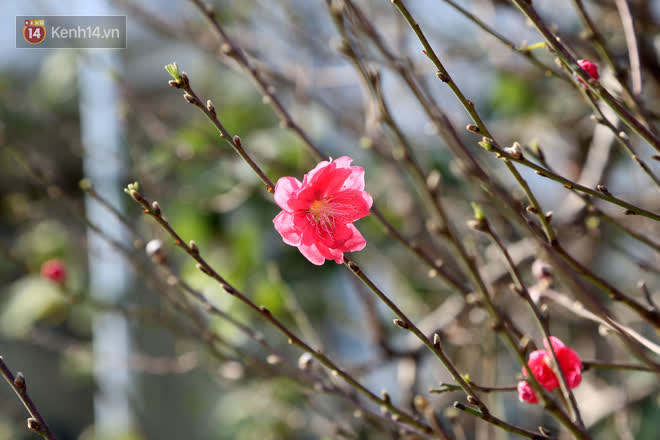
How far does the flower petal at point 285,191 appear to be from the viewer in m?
0.68

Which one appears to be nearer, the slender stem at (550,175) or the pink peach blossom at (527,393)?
the slender stem at (550,175)

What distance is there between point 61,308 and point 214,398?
1224mm

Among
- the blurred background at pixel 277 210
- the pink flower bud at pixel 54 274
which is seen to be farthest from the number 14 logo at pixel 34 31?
the pink flower bud at pixel 54 274

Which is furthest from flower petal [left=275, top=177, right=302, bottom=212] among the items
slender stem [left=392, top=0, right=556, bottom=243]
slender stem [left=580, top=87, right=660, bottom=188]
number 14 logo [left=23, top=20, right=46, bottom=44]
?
number 14 logo [left=23, top=20, right=46, bottom=44]

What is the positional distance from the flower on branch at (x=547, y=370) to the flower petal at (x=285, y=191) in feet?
1.13

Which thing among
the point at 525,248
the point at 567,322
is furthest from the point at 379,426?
the point at 567,322

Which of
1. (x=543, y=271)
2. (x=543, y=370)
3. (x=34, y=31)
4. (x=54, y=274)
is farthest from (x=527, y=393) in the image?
(x=34, y=31)

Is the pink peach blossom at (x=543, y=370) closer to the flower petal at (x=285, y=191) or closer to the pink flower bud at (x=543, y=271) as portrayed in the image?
the pink flower bud at (x=543, y=271)

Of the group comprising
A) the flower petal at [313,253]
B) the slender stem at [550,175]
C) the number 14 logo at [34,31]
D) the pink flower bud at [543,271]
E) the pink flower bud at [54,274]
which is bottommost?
the pink flower bud at [54,274]

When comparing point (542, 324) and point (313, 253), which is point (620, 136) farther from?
point (313, 253)

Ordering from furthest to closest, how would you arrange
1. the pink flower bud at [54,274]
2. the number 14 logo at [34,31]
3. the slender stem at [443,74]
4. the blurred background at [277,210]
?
the number 14 logo at [34,31] < the pink flower bud at [54,274] < the blurred background at [277,210] < the slender stem at [443,74]

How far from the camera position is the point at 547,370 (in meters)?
0.75

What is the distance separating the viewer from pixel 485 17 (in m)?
2.03

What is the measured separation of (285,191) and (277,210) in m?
1.92
